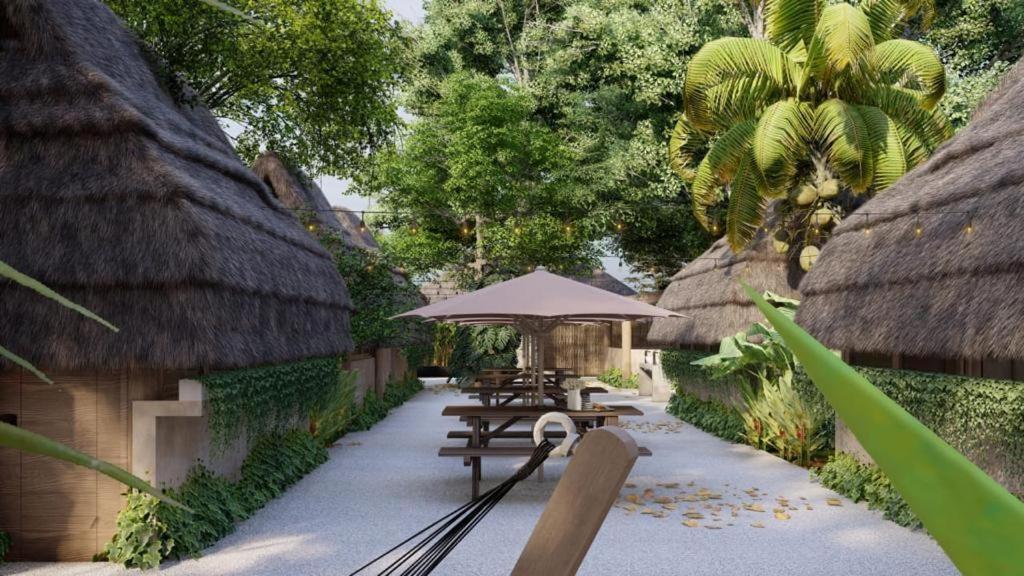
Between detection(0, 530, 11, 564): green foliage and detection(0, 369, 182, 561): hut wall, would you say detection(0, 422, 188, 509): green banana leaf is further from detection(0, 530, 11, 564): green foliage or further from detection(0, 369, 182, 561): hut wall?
detection(0, 530, 11, 564): green foliage

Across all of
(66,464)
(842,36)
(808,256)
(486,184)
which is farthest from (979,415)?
(486,184)

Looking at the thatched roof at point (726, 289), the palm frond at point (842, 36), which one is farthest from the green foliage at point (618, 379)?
the palm frond at point (842, 36)

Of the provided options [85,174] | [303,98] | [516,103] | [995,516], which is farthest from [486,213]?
[995,516]

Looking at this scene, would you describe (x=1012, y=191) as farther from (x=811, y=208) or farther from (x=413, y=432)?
(x=413, y=432)

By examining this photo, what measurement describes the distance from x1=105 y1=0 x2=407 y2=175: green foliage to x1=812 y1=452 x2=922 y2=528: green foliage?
9171mm

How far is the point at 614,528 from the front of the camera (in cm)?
830

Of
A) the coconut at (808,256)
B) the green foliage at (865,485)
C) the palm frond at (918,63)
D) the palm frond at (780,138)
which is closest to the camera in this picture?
the green foliage at (865,485)

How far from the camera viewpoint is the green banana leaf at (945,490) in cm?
26

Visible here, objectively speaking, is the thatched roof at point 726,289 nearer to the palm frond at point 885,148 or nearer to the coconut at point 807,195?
the coconut at point 807,195

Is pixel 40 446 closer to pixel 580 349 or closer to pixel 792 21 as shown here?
pixel 792 21

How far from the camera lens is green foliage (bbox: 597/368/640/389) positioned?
88.9 feet

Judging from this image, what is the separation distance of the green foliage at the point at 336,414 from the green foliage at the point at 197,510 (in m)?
2.14

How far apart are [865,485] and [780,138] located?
6033 millimetres

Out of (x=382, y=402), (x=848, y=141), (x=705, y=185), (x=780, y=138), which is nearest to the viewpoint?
(x=848, y=141)
